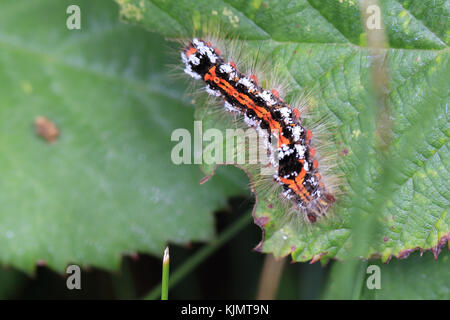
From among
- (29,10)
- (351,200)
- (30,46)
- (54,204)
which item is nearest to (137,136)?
(54,204)

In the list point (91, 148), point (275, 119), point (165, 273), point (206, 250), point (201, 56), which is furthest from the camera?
point (206, 250)

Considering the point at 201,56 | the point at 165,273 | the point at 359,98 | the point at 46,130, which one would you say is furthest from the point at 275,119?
the point at 46,130

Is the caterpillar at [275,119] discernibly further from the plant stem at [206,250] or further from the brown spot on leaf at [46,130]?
the brown spot on leaf at [46,130]

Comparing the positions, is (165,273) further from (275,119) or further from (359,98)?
(359,98)

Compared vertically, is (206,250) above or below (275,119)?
below

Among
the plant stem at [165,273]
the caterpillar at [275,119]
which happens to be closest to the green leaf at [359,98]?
the caterpillar at [275,119]

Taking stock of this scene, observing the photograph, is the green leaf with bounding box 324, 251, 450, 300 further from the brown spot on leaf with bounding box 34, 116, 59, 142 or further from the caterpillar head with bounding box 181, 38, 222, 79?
the brown spot on leaf with bounding box 34, 116, 59, 142
